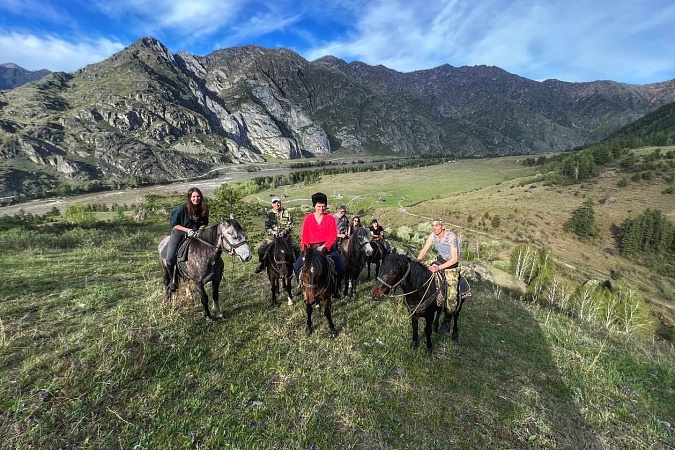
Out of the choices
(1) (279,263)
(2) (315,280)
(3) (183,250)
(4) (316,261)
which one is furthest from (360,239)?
(3) (183,250)

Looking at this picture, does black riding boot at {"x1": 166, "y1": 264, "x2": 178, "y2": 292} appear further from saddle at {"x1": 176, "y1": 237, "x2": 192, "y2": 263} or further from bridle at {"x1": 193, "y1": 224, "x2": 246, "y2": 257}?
bridle at {"x1": 193, "y1": 224, "x2": 246, "y2": 257}

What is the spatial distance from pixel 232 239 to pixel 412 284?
564 cm

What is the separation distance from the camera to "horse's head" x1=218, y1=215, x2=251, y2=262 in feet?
29.3

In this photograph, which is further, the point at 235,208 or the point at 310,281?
the point at 235,208

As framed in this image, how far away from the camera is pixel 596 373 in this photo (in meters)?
9.26

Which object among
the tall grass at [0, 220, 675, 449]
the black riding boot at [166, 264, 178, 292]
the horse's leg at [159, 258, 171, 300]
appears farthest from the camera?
the horse's leg at [159, 258, 171, 300]

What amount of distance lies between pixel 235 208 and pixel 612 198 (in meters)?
145

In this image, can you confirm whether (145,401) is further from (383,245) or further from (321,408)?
(383,245)

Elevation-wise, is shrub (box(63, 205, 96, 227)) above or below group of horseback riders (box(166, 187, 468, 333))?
below

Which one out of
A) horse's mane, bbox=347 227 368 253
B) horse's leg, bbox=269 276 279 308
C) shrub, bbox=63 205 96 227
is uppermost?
horse's mane, bbox=347 227 368 253

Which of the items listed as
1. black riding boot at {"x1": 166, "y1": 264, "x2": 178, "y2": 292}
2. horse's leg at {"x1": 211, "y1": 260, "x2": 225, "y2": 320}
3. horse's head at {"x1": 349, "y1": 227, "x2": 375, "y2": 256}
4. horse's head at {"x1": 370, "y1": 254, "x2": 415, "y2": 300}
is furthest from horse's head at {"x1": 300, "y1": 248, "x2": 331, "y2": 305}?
horse's head at {"x1": 349, "y1": 227, "x2": 375, "y2": 256}

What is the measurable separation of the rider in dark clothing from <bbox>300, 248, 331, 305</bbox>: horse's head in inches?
148

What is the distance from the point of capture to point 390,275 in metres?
8.44

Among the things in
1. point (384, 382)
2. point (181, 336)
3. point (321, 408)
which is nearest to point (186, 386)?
point (181, 336)
